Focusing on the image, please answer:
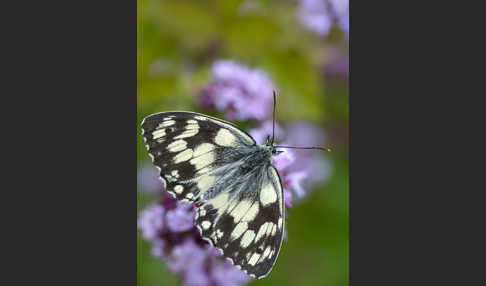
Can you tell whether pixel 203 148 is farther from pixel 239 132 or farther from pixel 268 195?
pixel 268 195

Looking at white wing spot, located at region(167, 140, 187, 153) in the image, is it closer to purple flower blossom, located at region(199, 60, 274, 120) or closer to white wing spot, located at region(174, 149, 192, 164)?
white wing spot, located at region(174, 149, 192, 164)

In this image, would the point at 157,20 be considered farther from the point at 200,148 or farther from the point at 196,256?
the point at 196,256

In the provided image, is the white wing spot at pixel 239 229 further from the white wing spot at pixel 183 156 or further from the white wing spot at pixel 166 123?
the white wing spot at pixel 166 123

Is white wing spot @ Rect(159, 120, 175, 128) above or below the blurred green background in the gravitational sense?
below

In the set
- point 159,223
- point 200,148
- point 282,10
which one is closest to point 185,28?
point 282,10

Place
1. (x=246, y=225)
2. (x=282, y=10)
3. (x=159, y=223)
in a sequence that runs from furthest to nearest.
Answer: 1. (x=282, y=10)
2. (x=159, y=223)
3. (x=246, y=225)

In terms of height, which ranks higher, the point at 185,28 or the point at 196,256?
the point at 185,28

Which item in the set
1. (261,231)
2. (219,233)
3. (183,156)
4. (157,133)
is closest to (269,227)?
(261,231)

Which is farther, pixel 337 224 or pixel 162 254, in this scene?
pixel 337 224

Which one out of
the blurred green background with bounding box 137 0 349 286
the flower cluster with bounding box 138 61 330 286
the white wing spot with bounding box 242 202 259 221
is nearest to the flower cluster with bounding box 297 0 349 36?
the blurred green background with bounding box 137 0 349 286
